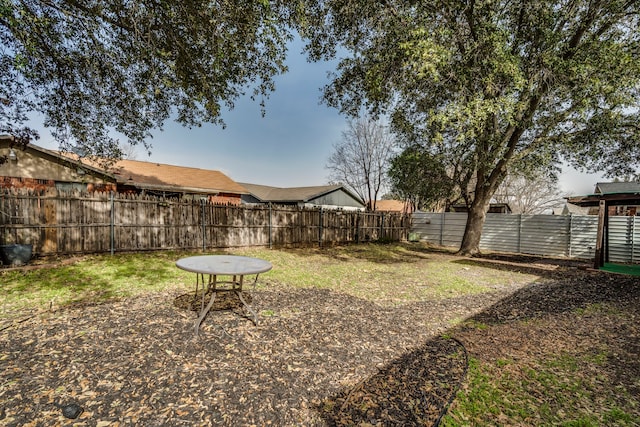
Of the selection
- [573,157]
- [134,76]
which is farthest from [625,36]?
[134,76]

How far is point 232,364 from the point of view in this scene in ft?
9.22

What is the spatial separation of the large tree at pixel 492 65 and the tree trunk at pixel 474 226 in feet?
6.51

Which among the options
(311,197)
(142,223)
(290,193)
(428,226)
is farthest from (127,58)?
(290,193)

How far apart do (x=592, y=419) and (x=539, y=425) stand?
17.6 inches

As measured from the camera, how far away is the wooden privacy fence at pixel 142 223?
6977 mm

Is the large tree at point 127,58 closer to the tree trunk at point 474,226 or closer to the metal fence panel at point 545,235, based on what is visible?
the tree trunk at point 474,226

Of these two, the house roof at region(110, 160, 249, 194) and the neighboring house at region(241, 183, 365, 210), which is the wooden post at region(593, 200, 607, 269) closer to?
the house roof at region(110, 160, 249, 194)

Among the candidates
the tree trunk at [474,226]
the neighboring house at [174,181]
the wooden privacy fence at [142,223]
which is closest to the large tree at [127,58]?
the wooden privacy fence at [142,223]

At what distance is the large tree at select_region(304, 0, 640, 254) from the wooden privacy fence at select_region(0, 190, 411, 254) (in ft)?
17.0

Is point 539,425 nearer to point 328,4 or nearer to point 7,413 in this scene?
point 7,413

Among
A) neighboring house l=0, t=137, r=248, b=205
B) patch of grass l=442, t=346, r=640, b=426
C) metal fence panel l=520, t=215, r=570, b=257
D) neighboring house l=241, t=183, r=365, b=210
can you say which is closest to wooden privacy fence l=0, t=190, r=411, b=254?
neighboring house l=0, t=137, r=248, b=205

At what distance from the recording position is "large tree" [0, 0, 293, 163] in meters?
5.04

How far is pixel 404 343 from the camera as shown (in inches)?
136

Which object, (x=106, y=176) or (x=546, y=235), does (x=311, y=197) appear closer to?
(x=106, y=176)
